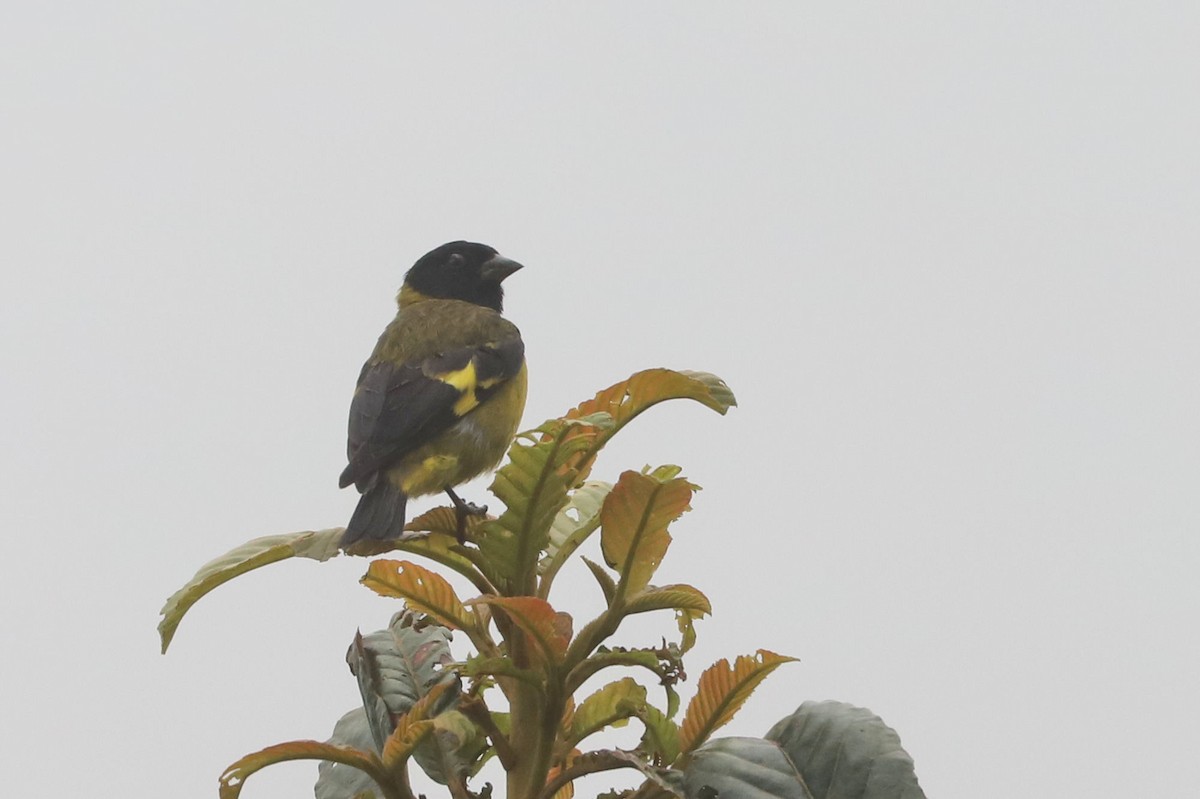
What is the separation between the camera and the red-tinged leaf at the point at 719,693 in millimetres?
2217

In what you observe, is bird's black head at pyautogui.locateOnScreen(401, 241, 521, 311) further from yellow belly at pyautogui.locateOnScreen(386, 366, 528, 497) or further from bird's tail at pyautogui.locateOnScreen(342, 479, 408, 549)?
bird's tail at pyautogui.locateOnScreen(342, 479, 408, 549)

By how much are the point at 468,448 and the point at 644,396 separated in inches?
65.6

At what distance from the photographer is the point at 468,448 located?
3867mm

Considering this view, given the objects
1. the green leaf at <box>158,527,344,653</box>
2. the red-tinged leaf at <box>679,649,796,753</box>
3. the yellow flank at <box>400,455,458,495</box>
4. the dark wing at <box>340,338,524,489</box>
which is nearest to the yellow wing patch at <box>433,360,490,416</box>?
the dark wing at <box>340,338,524,489</box>

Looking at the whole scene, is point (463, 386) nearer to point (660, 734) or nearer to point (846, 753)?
point (660, 734)

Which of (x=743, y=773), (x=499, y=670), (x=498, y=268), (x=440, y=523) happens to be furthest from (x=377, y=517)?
(x=498, y=268)

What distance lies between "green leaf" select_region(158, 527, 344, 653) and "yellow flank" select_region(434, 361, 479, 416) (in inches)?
55.8

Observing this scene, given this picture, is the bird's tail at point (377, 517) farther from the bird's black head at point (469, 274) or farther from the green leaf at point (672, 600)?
the bird's black head at point (469, 274)

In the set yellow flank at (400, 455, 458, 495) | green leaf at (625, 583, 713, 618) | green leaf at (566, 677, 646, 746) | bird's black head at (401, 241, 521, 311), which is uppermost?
bird's black head at (401, 241, 521, 311)

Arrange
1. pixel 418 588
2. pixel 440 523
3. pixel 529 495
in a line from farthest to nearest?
pixel 440 523 → pixel 418 588 → pixel 529 495

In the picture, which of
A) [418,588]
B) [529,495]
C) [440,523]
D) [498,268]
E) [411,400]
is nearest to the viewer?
[529,495]

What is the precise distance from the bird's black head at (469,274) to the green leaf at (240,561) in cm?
287

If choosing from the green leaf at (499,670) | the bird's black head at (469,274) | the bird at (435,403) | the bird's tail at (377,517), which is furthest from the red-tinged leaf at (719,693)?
the bird's black head at (469,274)

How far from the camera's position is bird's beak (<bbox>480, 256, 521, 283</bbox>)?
5.13m
